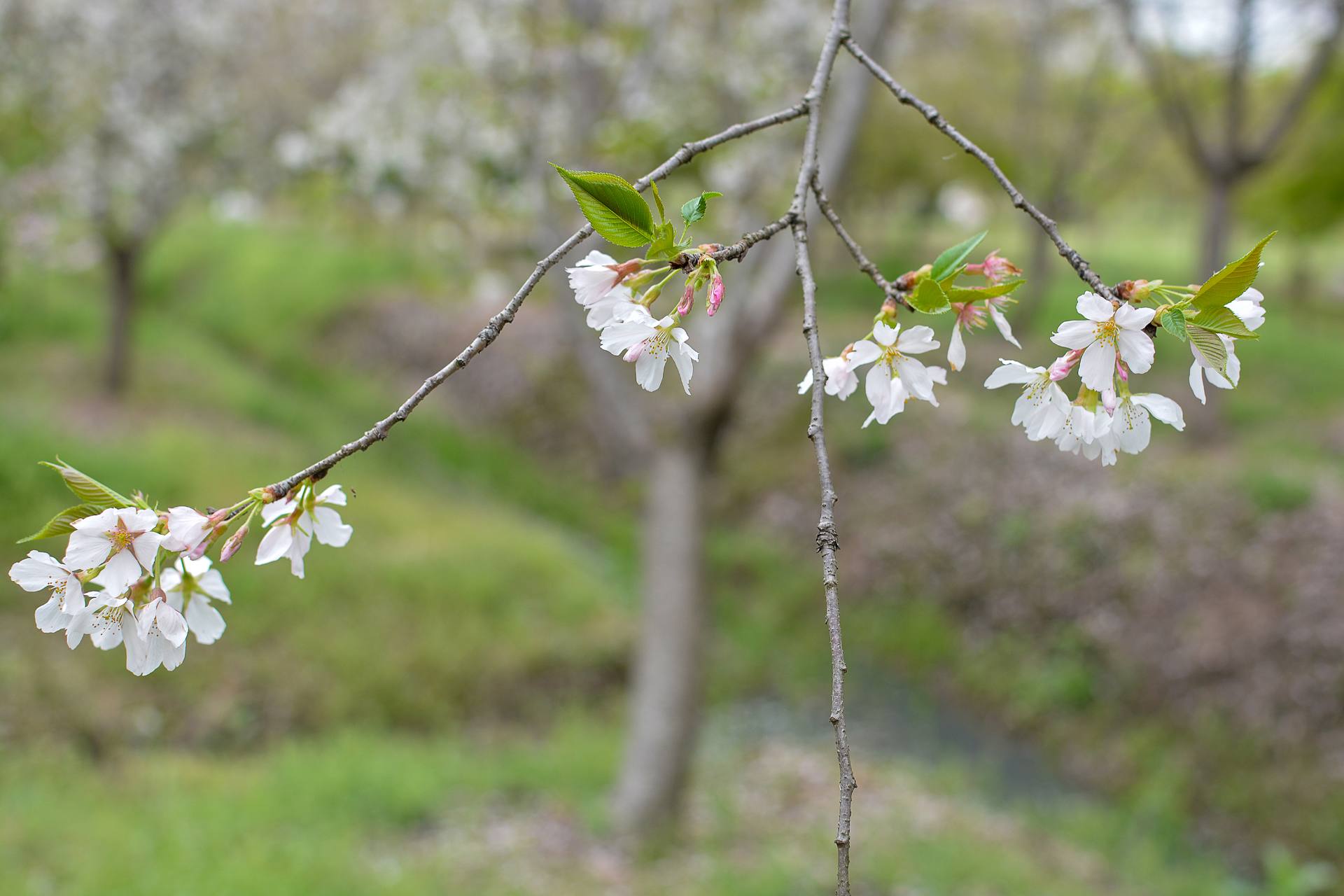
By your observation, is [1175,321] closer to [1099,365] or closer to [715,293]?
[1099,365]

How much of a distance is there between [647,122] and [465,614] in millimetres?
3725

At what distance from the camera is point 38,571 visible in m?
0.87

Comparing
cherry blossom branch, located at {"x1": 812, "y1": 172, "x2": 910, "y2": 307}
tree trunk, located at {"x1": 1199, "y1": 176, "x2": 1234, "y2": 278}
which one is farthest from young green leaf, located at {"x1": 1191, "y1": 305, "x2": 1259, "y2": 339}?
tree trunk, located at {"x1": 1199, "y1": 176, "x2": 1234, "y2": 278}

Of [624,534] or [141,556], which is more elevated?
[624,534]

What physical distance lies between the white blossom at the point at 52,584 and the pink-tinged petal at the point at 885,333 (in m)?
0.71

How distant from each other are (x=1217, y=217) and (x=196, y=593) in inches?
319

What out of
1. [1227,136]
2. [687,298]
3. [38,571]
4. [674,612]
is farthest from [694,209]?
[1227,136]

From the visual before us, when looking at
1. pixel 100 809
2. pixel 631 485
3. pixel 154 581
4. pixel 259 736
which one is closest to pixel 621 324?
pixel 154 581

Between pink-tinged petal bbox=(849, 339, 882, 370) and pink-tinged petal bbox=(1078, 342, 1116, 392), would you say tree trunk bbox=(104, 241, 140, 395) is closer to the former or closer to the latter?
pink-tinged petal bbox=(849, 339, 882, 370)

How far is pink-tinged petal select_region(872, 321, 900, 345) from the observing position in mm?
915

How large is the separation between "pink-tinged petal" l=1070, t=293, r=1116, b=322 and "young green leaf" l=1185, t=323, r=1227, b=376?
0.06 meters

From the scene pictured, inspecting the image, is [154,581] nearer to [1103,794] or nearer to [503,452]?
[1103,794]

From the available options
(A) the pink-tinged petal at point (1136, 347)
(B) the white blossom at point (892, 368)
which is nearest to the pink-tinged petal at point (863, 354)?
(B) the white blossom at point (892, 368)

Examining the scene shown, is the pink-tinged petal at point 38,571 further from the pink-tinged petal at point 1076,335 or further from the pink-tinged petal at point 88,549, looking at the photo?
the pink-tinged petal at point 1076,335
